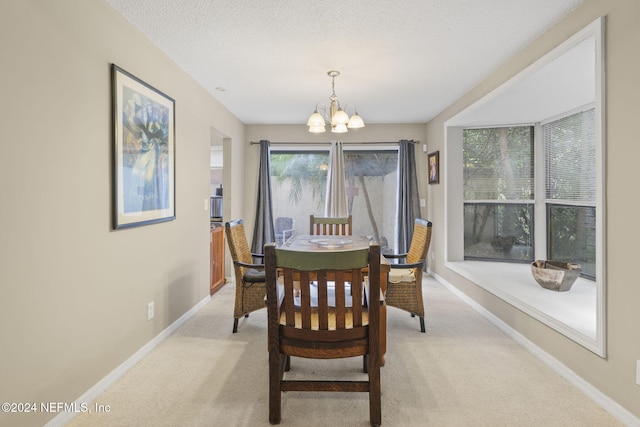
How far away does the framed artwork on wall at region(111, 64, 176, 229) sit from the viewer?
2.16m

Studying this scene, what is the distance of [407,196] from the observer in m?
5.14

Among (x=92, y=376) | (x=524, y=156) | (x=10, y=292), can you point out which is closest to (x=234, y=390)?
(x=92, y=376)

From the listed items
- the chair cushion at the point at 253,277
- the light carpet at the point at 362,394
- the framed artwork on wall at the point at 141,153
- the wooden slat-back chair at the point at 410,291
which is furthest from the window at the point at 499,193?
the framed artwork on wall at the point at 141,153

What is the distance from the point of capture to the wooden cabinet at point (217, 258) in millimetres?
4235

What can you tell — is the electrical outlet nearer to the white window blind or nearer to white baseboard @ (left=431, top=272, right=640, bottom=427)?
white baseboard @ (left=431, top=272, right=640, bottom=427)

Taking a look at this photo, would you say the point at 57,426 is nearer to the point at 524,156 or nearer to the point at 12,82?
the point at 12,82

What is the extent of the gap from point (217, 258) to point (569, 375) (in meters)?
3.70

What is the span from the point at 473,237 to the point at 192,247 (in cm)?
358

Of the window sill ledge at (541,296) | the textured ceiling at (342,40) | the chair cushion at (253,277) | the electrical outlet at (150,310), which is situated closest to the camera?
the textured ceiling at (342,40)

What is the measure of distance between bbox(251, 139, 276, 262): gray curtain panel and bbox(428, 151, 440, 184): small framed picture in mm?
2401

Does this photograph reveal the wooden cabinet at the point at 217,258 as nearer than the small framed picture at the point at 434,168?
Yes

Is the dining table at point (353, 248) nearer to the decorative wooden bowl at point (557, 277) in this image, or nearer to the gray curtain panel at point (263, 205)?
the decorative wooden bowl at point (557, 277)

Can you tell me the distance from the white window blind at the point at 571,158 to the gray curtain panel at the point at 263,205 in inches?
146

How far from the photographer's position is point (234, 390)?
6.74 ft
